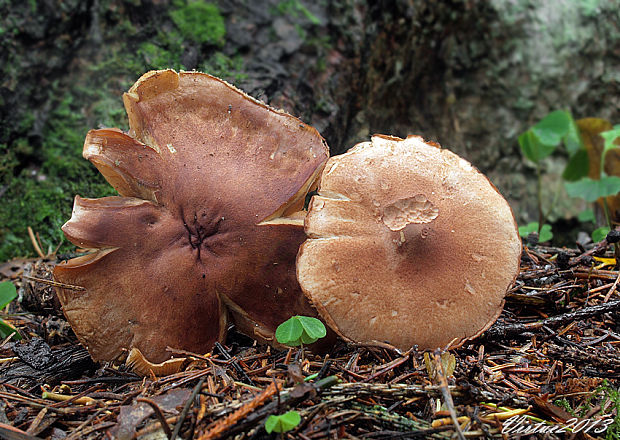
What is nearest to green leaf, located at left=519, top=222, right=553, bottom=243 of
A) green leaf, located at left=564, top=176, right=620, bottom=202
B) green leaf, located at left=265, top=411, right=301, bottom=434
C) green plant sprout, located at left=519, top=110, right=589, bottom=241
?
green plant sprout, located at left=519, top=110, right=589, bottom=241

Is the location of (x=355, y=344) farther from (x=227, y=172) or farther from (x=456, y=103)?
(x=456, y=103)

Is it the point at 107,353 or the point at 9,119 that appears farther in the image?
the point at 9,119

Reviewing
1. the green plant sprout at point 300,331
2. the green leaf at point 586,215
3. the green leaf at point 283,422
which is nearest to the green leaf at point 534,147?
the green leaf at point 586,215

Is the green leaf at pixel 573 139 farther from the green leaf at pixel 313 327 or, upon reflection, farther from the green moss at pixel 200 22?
the green leaf at pixel 313 327

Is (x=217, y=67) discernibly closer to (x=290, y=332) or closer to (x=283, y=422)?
(x=290, y=332)

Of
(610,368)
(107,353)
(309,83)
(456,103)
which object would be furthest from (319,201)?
(456,103)

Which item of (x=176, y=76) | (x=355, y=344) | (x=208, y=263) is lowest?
(x=355, y=344)
